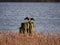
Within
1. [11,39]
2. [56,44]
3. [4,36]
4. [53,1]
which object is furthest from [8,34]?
[53,1]

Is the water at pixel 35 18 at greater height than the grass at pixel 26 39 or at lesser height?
lesser

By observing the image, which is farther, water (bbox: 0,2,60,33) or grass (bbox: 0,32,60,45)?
water (bbox: 0,2,60,33)

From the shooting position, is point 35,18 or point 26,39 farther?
point 35,18

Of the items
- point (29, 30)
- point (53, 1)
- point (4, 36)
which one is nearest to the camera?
point (4, 36)

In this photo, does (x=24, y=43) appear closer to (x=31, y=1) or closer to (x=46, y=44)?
(x=46, y=44)

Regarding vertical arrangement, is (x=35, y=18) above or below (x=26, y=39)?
below

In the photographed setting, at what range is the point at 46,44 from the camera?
39.9 ft

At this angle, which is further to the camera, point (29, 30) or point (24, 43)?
point (29, 30)

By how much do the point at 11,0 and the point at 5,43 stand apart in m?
84.6

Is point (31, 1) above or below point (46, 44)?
below

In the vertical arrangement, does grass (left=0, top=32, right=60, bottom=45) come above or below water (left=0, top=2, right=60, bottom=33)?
above

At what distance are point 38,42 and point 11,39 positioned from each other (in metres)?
0.89

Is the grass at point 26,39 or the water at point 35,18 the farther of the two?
the water at point 35,18

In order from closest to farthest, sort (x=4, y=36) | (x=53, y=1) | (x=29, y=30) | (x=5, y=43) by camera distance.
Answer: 1. (x=5, y=43)
2. (x=4, y=36)
3. (x=29, y=30)
4. (x=53, y=1)
